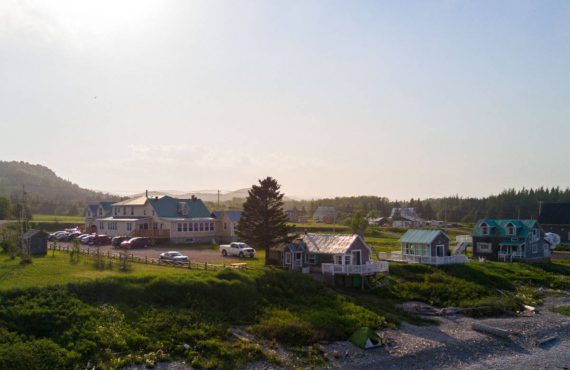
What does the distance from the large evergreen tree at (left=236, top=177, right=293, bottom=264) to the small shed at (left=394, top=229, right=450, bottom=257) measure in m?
14.6

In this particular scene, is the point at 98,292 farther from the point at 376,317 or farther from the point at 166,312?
the point at 376,317

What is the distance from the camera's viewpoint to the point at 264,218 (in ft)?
142

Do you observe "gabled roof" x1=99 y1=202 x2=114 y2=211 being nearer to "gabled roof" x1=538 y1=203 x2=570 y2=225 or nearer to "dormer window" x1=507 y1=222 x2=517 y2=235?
"dormer window" x1=507 y1=222 x2=517 y2=235

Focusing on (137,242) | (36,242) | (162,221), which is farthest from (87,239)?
(36,242)

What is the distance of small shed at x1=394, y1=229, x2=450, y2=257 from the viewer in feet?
163

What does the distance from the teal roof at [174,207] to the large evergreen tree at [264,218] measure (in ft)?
63.7

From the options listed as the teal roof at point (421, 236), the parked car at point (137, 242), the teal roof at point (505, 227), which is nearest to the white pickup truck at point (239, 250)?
the parked car at point (137, 242)

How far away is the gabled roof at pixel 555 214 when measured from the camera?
75062 millimetres

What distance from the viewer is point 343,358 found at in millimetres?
27141

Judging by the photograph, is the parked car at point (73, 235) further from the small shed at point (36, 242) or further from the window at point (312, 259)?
the window at point (312, 259)

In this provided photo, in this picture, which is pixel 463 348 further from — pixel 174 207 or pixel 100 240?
pixel 174 207

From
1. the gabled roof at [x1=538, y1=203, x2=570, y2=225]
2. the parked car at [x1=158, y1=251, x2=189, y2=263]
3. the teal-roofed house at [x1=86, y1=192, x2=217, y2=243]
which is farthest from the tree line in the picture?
the parked car at [x1=158, y1=251, x2=189, y2=263]

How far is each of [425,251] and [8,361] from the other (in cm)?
3790

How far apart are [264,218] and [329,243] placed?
226 inches
